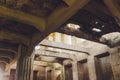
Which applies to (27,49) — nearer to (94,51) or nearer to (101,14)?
(101,14)

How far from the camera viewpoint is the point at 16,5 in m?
3.86

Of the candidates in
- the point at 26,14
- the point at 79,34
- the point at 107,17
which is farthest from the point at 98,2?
the point at 26,14

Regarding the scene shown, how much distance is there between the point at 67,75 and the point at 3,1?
659cm

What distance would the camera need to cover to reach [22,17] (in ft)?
13.3

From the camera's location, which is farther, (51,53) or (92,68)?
(51,53)

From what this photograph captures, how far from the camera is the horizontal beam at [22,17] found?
3833 millimetres

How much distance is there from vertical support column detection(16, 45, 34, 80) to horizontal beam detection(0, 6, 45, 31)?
1.51 metres

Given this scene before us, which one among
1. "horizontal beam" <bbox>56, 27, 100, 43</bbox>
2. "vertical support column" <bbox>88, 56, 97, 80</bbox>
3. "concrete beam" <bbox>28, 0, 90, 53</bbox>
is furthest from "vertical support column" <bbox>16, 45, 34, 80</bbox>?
"vertical support column" <bbox>88, 56, 97, 80</bbox>

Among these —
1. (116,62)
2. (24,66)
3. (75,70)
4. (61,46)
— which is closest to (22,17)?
(24,66)

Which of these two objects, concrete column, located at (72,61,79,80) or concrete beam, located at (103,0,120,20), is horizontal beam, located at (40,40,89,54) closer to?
concrete column, located at (72,61,79,80)

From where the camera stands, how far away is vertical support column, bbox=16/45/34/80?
17.0ft

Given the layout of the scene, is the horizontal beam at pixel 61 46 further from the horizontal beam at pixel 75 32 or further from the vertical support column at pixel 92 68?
the horizontal beam at pixel 75 32

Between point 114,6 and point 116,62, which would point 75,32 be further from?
point 114,6

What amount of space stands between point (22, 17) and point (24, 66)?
1880 millimetres
